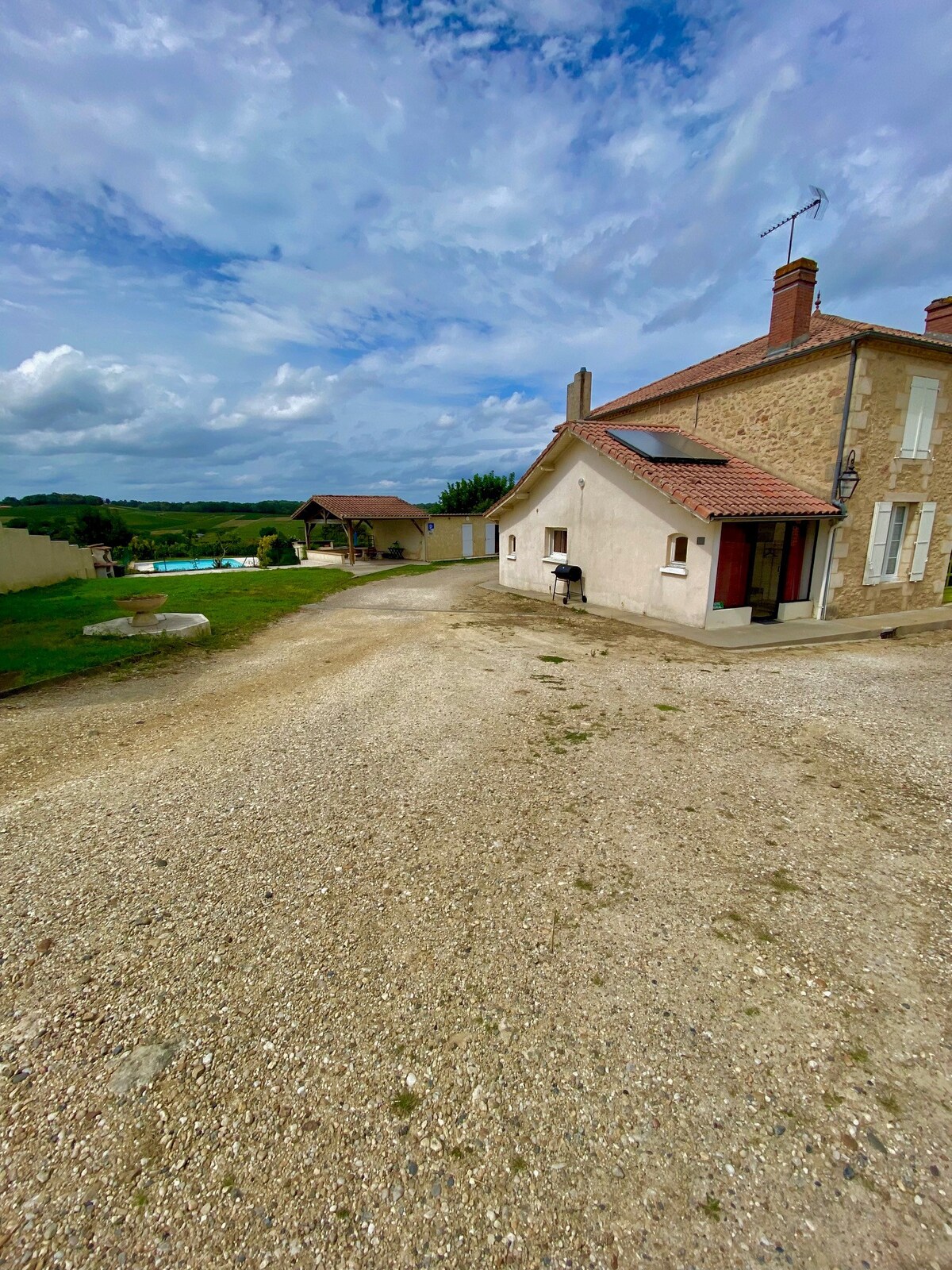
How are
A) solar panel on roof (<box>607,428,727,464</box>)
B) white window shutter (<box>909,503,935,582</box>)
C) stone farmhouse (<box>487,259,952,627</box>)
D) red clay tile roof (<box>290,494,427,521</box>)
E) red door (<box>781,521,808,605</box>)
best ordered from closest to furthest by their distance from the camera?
stone farmhouse (<box>487,259,952,627</box>) → red door (<box>781,521,808,605</box>) → solar panel on roof (<box>607,428,727,464</box>) → white window shutter (<box>909,503,935,582</box>) → red clay tile roof (<box>290,494,427,521</box>)

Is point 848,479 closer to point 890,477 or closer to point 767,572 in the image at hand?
point 890,477

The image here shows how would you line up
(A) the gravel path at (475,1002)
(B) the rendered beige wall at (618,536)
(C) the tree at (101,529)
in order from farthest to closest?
(C) the tree at (101,529)
(B) the rendered beige wall at (618,536)
(A) the gravel path at (475,1002)

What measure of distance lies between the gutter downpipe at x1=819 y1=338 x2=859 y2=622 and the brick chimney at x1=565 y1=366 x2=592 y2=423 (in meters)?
9.21

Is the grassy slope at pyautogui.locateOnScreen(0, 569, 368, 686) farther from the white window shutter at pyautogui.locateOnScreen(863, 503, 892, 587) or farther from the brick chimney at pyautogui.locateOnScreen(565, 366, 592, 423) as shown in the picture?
the white window shutter at pyautogui.locateOnScreen(863, 503, 892, 587)

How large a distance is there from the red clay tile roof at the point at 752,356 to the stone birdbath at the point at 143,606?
44.4ft

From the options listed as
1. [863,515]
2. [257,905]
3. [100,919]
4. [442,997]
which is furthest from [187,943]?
[863,515]

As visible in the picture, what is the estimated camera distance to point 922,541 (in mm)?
12578

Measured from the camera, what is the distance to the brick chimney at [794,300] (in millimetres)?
11789

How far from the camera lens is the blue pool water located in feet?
110

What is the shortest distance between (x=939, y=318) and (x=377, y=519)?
921 inches

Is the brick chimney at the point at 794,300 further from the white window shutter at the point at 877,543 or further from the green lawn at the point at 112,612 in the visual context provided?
the green lawn at the point at 112,612

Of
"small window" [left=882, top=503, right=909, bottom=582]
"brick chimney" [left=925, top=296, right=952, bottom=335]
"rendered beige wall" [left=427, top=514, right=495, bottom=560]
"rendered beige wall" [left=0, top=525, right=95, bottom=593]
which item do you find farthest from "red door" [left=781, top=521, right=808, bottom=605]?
"rendered beige wall" [left=0, top=525, right=95, bottom=593]

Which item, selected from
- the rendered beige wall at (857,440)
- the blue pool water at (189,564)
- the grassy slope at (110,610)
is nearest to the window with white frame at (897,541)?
the rendered beige wall at (857,440)

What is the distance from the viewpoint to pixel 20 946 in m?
2.85
